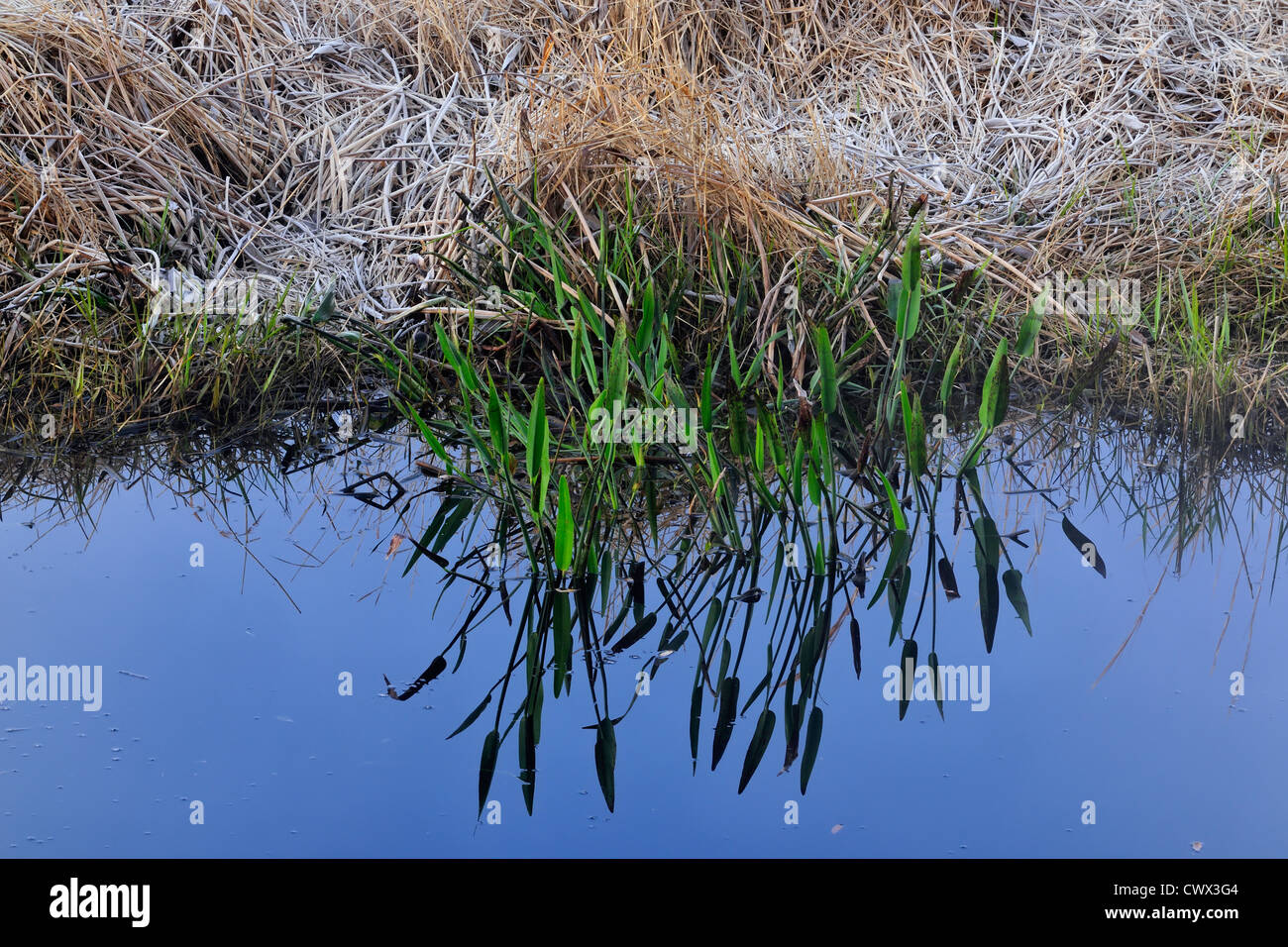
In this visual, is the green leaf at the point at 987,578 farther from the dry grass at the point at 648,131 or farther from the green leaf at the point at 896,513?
the dry grass at the point at 648,131

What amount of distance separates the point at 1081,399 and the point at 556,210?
144 centimetres

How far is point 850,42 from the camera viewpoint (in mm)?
4355

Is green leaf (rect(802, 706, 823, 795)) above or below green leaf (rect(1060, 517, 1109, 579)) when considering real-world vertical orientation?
below

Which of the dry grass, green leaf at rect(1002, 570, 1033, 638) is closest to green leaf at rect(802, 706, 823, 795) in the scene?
green leaf at rect(1002, 570, 1033, 638)

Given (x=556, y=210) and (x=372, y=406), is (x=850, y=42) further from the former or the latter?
(x=372, y=406)

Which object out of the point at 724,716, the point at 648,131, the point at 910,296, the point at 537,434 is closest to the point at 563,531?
the point at 537,434

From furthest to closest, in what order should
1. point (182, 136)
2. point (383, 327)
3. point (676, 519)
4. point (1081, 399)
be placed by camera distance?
point (182, 136)
point (383, 327)
point (1081, 399)
point (676, 519)

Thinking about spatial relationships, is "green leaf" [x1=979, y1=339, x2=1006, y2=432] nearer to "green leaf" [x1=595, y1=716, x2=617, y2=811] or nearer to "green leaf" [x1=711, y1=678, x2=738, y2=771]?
"green leaf" [x1=711, y1=678, x2=738, y2=771]

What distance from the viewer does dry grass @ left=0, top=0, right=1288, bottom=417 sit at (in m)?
3.27

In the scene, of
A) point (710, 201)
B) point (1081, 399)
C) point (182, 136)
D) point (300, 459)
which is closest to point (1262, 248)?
point (1081, 399)
